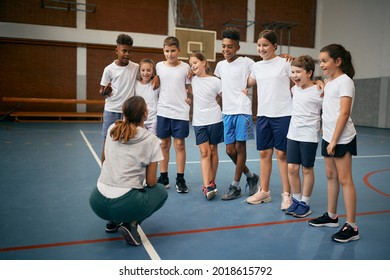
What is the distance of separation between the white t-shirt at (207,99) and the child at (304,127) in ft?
3.03

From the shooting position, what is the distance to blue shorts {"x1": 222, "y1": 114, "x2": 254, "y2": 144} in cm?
371

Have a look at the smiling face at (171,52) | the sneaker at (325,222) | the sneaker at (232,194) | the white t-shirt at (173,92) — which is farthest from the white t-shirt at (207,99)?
the sneaker at (325,222)

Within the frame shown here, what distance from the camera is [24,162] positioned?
5.44m

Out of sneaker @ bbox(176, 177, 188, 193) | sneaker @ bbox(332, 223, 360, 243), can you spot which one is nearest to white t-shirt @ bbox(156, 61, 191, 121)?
sneaker @ bbox(176, 177, 188, 193)

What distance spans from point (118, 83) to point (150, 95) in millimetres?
390

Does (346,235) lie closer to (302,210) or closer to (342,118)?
(302,210)

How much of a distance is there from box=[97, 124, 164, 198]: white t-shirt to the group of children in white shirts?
52.0 inches

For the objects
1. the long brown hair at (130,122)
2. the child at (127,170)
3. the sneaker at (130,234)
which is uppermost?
the long brown hair at (130,122)

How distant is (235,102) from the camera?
3.77m

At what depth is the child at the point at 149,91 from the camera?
4.09 metres

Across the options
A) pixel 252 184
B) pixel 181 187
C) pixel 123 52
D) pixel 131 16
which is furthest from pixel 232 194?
pixel 131 16

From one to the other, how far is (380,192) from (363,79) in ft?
40.1

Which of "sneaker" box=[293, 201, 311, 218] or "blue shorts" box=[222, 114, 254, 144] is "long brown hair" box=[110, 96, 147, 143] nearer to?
"blue shorts" box=[222, 114, 254, 144]

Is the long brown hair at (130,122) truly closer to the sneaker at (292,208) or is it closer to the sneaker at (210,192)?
the sneaker at (210,192)
